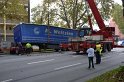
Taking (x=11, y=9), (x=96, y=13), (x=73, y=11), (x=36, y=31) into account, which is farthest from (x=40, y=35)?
(x=73, y=11)

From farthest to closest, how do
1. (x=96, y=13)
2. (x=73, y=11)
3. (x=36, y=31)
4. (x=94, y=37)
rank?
(x=73, y=11), (x=36, y=31), (x=96, y=13), (x=94, y=37)

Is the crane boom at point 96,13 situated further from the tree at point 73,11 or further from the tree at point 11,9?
the tree at point 73,11

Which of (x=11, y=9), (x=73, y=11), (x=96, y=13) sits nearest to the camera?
(x=96, y=13)

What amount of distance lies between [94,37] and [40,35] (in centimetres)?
1158

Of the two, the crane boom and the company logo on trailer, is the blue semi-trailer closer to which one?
the company logo on trailer

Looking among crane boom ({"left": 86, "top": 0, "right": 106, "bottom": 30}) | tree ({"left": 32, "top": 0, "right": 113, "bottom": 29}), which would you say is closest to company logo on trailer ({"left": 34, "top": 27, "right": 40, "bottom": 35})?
crane boom ({"left": 86, "top": 0, "right": 106, "bottom": 30})

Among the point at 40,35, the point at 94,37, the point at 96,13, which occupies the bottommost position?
the point at 94,37

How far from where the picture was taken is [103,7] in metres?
69.8

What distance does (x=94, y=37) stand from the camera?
37094mm

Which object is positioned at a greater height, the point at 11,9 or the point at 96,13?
the point at 11,9

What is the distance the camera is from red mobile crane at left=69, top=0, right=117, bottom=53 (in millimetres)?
37062

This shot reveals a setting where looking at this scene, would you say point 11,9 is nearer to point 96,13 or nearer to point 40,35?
point 40,35

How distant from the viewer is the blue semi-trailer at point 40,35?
4425cm

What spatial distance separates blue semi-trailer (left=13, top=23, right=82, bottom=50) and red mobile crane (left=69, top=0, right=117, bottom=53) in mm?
7513
